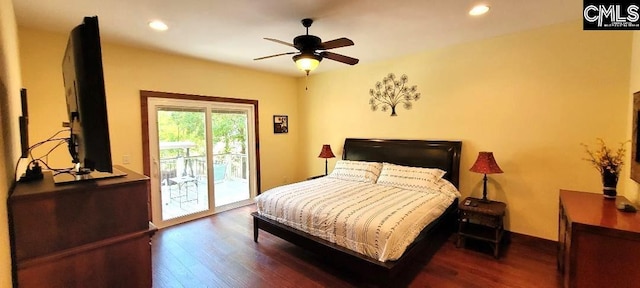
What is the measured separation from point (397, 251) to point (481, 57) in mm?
2687

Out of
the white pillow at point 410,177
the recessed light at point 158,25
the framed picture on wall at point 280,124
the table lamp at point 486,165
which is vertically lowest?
the white pillow at point 410,177

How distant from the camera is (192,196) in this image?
438 cm

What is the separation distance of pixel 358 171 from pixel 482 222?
66.0 inches

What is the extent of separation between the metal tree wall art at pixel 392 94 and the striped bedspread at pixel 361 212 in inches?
52.4

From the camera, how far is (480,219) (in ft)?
10.4

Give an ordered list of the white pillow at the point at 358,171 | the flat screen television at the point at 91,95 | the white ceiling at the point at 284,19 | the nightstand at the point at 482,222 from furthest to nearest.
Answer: the white pillow at the point at 358,171 < the nightstand at the point at 482,222 < the white ceiling at the point at 284,19 < the flat screen television at the point at 91,95

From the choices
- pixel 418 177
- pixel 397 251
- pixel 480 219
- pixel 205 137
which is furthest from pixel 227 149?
pixel 480 219

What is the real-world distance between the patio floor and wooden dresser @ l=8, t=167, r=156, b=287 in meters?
2.78

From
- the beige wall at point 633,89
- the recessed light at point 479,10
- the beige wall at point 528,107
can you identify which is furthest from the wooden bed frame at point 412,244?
the recessed light at point 479,10

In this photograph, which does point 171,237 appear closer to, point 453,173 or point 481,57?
point 453,173

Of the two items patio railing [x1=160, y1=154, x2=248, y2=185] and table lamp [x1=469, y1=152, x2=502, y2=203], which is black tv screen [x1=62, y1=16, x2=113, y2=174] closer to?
patio railing [x1=160, y1=154, x2=248, y2=185]

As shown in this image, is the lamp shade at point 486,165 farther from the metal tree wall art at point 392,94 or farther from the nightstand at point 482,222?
the metal tree wall art at point 392,94

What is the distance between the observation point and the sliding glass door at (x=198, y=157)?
384cm

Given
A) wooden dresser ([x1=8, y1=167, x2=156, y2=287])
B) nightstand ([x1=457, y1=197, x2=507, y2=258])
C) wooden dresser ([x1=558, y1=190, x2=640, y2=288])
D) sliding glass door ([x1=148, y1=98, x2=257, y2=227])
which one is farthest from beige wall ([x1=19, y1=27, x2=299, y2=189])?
wooden dresser ([x1=558, y1=190, x2=640, y2=288])
